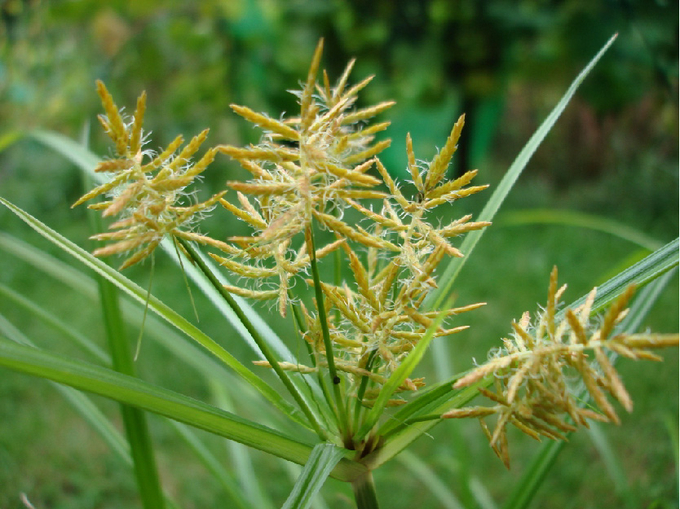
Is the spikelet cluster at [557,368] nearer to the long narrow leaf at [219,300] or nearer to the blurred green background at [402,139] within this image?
the long narrow leaf at [219,300]

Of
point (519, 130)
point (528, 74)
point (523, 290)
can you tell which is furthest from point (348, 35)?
point (519, 130)

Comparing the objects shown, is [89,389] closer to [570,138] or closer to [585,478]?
[585,478]

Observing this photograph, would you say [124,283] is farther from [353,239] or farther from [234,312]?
[353,239]

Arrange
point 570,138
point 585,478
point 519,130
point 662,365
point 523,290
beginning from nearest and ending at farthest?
point 585,478 → point 662,365 → point 523,290 → point 570,138 → point 519,130

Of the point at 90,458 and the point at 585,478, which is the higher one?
the point at 585,478

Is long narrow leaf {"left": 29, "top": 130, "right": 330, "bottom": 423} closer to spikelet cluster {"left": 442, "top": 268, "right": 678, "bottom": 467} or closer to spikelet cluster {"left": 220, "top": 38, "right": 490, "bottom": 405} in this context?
spikelet cluster {"left": 220, "top": 38, "right": 490, "bottom": 405}
